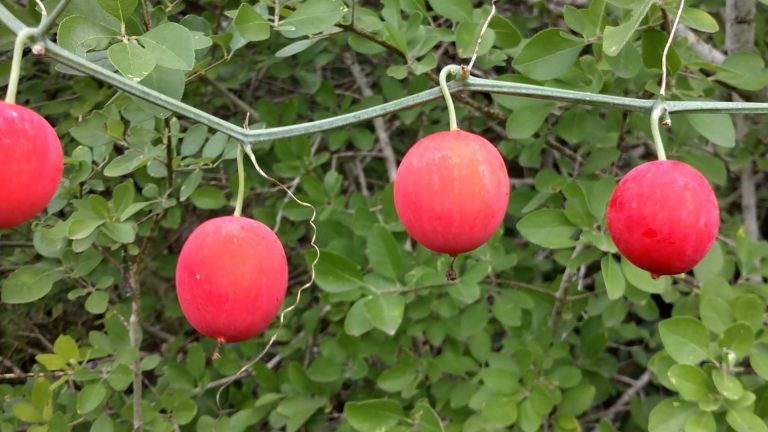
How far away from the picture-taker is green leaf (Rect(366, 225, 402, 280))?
167 centimetres

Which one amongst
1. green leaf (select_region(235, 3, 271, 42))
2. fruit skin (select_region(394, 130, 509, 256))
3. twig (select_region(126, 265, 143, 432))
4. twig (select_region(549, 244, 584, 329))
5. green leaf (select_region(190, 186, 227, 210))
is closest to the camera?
fruit skin (select_region(394, 130, 509, 256))

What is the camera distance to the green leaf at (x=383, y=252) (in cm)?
167

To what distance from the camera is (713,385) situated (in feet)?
4.95

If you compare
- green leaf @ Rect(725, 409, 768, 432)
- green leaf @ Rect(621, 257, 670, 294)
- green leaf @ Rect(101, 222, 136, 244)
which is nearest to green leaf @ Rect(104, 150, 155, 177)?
green leaf @ Rect(101, 222, 136, 244)

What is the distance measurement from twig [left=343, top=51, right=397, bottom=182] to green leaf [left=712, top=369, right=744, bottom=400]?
0.99m

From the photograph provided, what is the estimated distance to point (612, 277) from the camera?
1.60m

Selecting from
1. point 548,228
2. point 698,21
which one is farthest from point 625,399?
point 698,21

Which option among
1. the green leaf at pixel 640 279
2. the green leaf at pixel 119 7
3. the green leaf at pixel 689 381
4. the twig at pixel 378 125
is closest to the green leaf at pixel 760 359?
the green leaf at pixel 689 381

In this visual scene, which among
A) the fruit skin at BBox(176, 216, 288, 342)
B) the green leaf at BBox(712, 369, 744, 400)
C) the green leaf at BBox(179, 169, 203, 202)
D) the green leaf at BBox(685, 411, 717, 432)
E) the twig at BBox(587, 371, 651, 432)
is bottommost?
the twig at BBox(587, 371, 651, 432)

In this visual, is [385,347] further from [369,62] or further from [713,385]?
[369,62]

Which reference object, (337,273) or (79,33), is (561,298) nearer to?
(337,273)

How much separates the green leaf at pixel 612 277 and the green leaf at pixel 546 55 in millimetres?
407

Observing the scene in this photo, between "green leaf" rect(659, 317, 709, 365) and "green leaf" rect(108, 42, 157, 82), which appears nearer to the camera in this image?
"green leaf" rect(108, 42, 157, 82)

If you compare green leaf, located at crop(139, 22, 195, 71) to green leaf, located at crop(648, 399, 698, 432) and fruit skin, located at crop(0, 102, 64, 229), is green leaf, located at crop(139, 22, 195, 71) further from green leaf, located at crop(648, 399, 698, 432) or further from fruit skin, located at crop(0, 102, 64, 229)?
green leaf, located at crop(648, 399, 698, 432)
